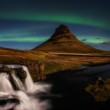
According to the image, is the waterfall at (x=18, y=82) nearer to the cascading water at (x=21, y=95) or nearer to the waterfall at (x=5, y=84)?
the cascading water at (x=21, y=95)

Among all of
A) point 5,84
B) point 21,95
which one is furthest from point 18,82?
point 21,95

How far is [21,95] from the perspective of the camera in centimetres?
5775

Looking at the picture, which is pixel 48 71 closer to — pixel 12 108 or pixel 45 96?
pixel 45 96

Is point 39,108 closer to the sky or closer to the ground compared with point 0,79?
closer to the ground

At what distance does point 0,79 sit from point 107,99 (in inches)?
1003

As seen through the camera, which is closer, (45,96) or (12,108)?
(12,108)

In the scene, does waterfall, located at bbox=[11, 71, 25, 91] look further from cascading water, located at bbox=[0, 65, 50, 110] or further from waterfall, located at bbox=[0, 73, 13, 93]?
waterfall, located at bbox=[0, 73, 13, 93]

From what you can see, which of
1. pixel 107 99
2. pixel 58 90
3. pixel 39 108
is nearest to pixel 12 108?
pixel 39 108

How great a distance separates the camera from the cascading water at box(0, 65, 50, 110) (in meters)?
46.6

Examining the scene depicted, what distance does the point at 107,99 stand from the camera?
160 feet

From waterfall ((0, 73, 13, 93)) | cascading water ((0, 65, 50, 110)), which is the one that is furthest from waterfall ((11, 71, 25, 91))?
waterfall ((0, 73, 13, 93))

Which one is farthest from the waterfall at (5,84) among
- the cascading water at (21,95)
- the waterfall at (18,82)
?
the waterfall at (18,82)

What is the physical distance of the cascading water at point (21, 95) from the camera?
4659 centimetres

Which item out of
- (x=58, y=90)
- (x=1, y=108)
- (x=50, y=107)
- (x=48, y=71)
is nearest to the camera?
(x=1, y=108)
